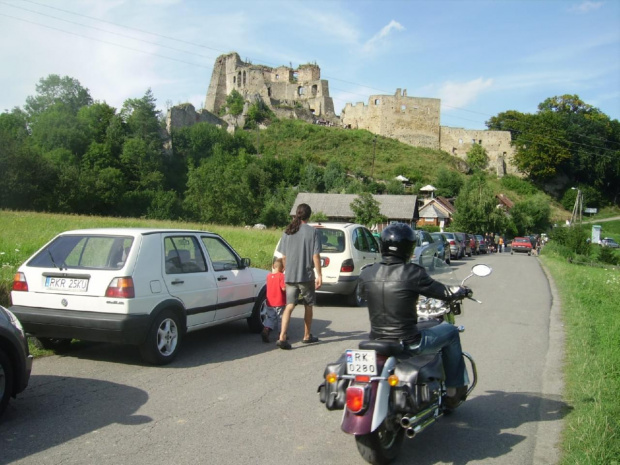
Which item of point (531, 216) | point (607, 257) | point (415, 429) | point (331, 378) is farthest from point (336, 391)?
point (531, 216)

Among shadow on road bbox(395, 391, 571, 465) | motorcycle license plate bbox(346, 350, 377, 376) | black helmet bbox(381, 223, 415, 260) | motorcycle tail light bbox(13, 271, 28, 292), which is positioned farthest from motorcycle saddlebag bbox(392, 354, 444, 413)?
motorcycle tail light bbox(13, 271, 28, 292)

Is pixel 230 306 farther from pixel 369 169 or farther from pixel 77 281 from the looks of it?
pixel 369 169

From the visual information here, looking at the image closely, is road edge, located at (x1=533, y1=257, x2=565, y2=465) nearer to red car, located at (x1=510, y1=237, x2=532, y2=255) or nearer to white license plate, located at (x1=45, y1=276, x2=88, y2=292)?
white license plate, located at (x1=45, y1=276, x2=88, y2=292)

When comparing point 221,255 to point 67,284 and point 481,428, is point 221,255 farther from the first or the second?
point 481,428

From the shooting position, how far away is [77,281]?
20.9 ft

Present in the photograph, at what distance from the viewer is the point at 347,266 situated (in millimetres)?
11633

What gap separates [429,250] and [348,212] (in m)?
47.2

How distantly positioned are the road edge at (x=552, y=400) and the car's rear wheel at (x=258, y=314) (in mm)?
4172

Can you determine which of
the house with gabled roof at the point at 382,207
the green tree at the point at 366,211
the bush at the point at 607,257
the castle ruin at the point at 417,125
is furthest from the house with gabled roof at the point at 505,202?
the bush at the point at 607,257

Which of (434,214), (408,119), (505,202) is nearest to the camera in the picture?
(434,214)

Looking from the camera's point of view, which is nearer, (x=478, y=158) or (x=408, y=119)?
(x=478, y=158)

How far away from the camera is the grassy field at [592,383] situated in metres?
4.13

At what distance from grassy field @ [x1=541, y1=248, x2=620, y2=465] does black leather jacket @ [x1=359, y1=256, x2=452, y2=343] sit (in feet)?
4.94

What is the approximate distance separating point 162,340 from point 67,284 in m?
1.29
